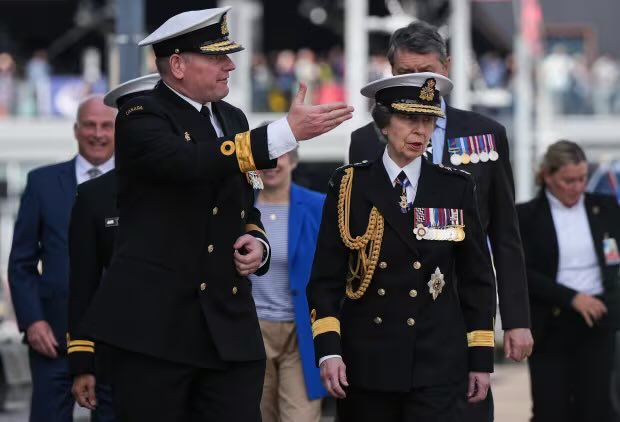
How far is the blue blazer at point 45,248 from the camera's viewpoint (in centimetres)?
→ 767

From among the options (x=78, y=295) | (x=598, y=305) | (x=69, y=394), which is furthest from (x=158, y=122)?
(x=598, y=305)

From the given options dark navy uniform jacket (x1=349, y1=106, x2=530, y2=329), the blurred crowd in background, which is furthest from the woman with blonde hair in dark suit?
the blurred crowd in background

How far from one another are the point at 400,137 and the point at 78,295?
1.69 metres

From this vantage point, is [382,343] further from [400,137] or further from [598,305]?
[598,305]

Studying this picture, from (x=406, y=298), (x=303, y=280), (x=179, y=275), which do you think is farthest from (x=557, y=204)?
(x=179, y=275)

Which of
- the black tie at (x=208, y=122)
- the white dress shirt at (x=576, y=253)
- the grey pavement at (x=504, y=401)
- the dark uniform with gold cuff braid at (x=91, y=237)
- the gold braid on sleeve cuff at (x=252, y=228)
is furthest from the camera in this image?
the grey pavement at (x=504, y=401)

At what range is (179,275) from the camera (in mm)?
5215

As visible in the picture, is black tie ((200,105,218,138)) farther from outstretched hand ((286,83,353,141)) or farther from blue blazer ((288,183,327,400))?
blue blazer ((288,183,327,400))

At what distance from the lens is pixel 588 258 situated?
29.3 ft

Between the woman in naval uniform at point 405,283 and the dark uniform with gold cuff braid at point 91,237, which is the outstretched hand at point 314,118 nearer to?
the woman in naval uniform at point 405,283

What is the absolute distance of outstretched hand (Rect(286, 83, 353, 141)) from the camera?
16.2 ft

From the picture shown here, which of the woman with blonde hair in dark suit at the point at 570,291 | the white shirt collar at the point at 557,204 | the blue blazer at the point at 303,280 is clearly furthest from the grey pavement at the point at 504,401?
the blue blazer at the point at 303,280

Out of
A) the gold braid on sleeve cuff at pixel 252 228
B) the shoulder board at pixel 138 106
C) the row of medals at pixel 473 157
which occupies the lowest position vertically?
the gold braid on sleeve cuff at pixel 252 228

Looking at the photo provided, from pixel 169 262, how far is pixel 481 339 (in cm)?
123
